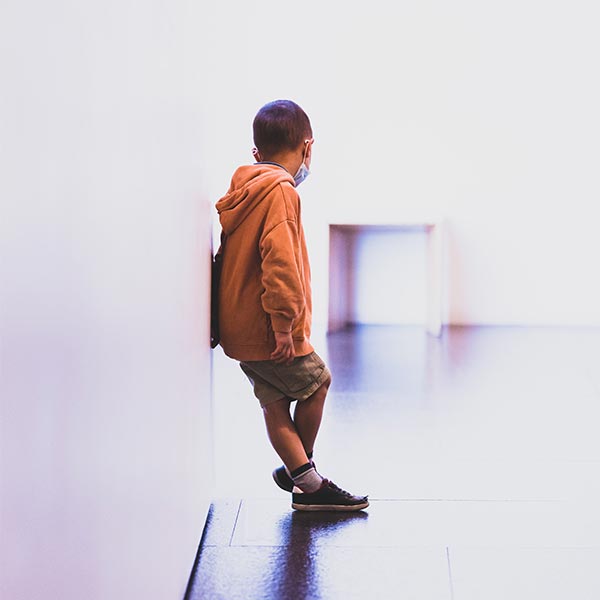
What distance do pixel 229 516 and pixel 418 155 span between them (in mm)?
3446

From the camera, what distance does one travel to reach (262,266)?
1338mm

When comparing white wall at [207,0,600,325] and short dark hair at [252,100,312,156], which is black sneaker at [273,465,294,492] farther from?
white wall at [207,0,600,325]

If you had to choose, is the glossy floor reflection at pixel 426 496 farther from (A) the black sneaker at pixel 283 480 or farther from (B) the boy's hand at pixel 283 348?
(B) the boy's hand at pixel 283 348

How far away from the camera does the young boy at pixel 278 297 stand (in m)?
1.34

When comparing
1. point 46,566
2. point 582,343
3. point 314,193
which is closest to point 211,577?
point 46,566

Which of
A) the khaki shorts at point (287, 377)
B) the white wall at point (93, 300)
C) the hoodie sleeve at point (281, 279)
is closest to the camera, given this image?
the white wall at point (93, 300)

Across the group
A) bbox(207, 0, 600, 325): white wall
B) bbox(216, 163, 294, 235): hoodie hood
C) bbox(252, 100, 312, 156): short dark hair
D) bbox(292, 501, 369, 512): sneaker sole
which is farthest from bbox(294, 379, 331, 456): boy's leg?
bbox(207, 0, 600, 325): white wall

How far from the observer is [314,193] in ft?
15.1

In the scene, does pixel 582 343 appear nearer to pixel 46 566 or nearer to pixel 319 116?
pixel 319 116

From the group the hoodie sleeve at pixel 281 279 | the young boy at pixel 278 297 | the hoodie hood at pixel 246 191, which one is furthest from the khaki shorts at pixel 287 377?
the hoodie hood at pixel 246 191

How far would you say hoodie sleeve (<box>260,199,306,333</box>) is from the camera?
1.31m

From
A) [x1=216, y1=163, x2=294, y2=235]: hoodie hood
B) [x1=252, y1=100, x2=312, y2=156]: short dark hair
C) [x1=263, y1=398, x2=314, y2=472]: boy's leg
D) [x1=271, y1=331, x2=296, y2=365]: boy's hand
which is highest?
[x1=252, y1=100, x2=312, y2=156]: short dark hair

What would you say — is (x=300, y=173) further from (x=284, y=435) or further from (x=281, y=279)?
(x=284, y=435)

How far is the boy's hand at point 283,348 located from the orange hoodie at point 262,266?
13 mm
